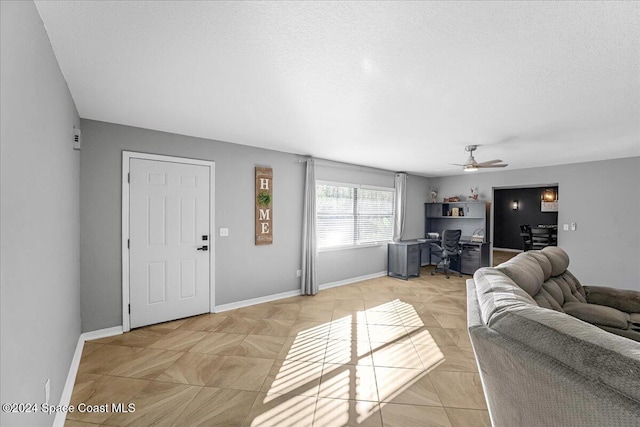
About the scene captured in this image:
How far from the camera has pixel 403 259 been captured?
6082 mm

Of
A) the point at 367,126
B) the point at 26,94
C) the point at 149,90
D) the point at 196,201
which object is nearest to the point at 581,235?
the point at 367,126

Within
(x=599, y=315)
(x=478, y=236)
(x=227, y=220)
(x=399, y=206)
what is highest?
(x=399, y=206)

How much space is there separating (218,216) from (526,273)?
3586 mm

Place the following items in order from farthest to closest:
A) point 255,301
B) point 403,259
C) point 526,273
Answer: point 403,259 < point 255,301 < point 526,273

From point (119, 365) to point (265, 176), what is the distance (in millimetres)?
2887

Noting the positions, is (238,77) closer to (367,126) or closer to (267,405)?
(367,126)

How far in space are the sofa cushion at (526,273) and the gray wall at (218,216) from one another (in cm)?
322

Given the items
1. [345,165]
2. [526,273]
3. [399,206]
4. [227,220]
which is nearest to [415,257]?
[399,206]

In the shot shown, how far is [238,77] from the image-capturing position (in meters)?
2.14

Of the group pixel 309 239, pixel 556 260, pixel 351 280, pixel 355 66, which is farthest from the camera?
pixel 351 280

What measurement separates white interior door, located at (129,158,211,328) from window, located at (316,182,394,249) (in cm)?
217

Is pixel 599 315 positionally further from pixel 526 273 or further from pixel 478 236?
pixel 478 236

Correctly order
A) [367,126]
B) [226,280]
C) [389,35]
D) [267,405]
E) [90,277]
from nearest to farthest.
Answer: [389,35]
[267,405]
[90,277]
[367,126]
[226,280]

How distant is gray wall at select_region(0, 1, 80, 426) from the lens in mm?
1096
